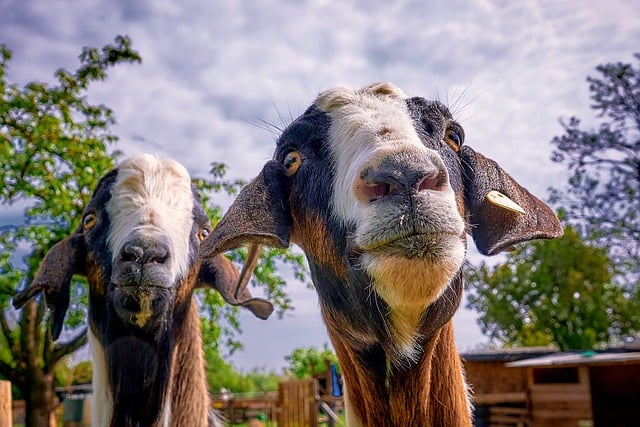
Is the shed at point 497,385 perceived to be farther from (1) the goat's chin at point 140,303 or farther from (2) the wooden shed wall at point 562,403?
(1) the goat's chin at point 140,303

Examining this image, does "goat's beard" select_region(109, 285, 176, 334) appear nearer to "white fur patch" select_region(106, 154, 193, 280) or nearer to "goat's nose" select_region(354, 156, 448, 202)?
"white fur patch" select_region(106, 154, 193, 280)

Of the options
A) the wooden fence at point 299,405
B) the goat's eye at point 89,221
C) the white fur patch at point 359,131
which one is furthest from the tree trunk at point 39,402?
the white fur patch at point 359,131

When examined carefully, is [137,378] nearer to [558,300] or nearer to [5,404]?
[5,404]

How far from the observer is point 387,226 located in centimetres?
232

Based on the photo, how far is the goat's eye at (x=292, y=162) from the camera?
3.21m

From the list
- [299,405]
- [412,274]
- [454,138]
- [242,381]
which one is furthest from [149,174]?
[242,381]

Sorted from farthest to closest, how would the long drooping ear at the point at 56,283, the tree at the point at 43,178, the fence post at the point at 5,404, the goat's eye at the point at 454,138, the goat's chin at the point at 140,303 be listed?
the tree at the point at 43,178, the long drooping ear at the point at 56,283, the fence post at the point at 5,404, the goat's chin at the point at 140,303, the goat's eye at the point at 454,138

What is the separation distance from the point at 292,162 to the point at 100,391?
8.00 feet

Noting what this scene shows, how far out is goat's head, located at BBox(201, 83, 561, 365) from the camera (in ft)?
7.68

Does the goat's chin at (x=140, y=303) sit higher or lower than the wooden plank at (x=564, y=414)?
higher

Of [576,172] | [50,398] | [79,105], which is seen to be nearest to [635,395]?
[576,172]

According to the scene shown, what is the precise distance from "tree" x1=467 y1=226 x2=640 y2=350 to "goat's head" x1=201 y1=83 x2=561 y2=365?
31655 millimetres

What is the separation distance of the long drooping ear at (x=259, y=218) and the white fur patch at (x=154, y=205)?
116 cm

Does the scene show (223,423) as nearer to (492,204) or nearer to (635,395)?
(492,204)
